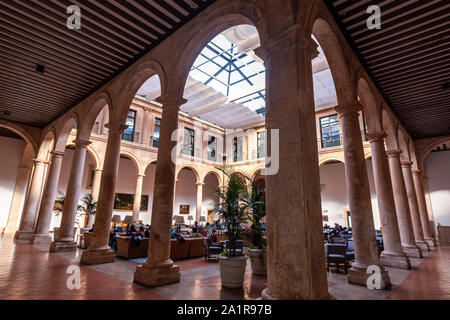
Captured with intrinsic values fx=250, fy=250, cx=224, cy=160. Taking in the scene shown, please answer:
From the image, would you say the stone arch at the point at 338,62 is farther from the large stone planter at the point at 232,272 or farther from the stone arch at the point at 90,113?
the stone arch at the point at 90,113

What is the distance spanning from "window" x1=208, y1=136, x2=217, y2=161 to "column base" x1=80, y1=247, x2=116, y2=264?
13045mm

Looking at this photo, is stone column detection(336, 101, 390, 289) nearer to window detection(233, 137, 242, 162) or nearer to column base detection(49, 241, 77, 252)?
column base detection(49, 241, 77, 252)

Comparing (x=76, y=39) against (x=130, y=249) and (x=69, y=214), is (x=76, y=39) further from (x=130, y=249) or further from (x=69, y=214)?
(x=130, y=249)

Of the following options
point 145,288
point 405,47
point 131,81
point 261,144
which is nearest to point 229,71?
point 261,144

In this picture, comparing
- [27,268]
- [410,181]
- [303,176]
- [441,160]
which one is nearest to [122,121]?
[27,268]

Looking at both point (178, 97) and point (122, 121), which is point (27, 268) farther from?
point (178, 97)

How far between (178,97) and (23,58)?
168 inches

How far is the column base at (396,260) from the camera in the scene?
597cm

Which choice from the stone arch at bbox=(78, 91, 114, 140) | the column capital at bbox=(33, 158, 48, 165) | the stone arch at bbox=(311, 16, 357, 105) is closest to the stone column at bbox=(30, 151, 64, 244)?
the column capital at bbox=(33, 158, 48, 165)

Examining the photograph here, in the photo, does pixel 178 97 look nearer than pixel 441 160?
Yes

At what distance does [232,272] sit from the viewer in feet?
13.6

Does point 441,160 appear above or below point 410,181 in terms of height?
above

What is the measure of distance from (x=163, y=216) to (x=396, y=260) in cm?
569
